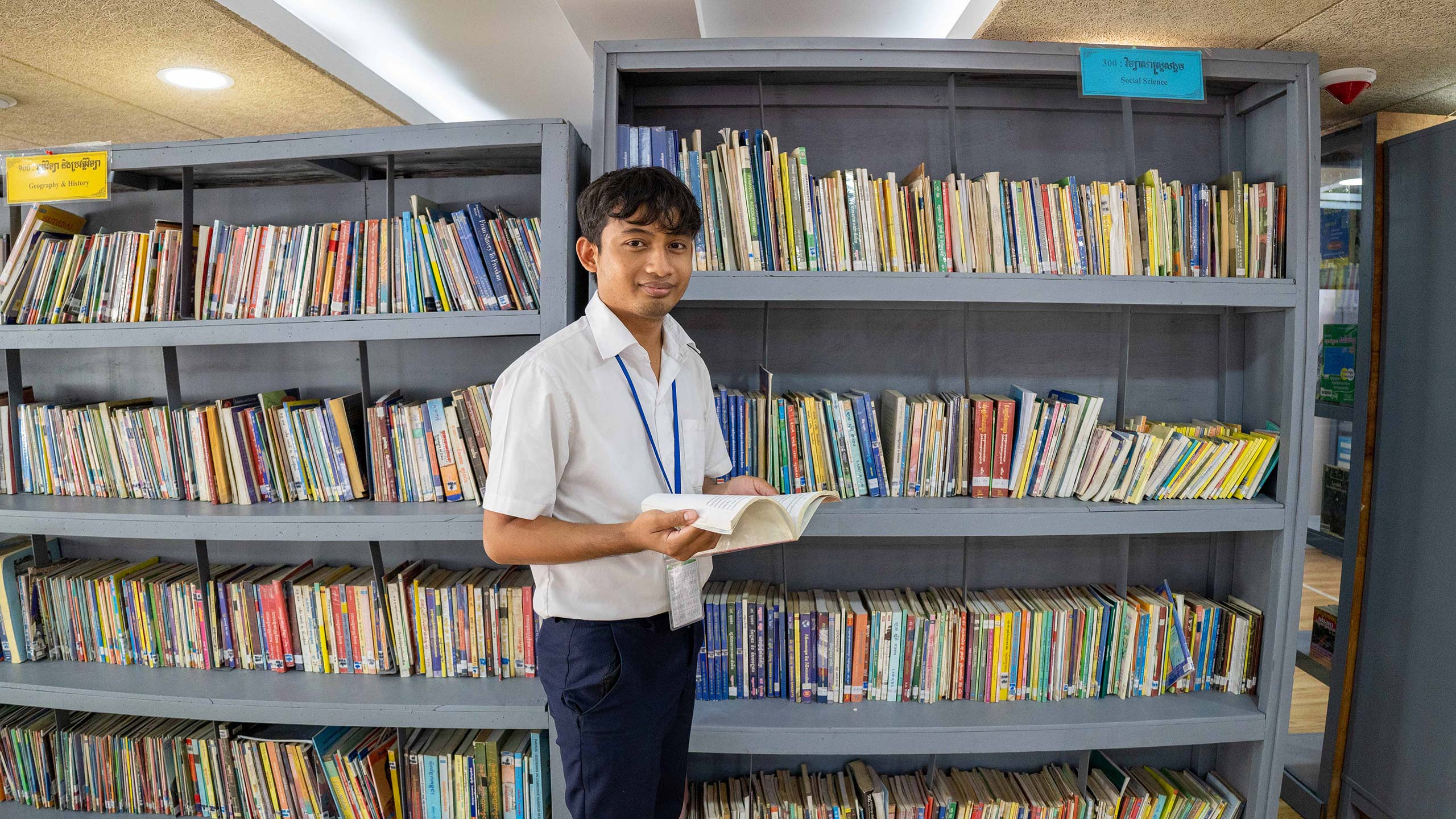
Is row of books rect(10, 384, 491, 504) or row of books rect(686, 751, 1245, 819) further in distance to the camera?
row of books rect(686, 751, 1245, 819)

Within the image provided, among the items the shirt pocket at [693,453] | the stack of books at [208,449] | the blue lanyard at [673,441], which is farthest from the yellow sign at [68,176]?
the shirt pocket at [693,453]

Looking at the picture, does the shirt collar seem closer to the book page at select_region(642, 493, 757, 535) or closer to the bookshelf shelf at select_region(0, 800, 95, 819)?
the book page at select_region(642, 493, 757, 535)

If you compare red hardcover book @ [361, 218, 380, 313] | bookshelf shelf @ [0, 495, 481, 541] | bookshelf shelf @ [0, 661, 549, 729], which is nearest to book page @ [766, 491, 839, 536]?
bookshelf shelf @ [0, 495, 481, 541]

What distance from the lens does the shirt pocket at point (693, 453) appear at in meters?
1.42

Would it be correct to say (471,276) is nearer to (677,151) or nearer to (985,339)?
(677,151)

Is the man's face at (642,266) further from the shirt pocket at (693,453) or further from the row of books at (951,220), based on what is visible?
the row of books at (951,220)

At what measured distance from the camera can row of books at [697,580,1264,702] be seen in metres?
1.79

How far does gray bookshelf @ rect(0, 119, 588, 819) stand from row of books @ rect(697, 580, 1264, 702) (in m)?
0.57

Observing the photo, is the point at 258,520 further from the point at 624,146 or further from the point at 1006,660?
the point at 1006,660

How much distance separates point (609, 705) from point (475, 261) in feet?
3.66

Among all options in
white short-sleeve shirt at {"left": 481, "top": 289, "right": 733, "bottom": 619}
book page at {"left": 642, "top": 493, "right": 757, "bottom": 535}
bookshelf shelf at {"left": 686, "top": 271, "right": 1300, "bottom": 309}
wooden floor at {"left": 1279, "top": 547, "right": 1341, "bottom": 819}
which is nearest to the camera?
book page at {"left": 642, "top": 493, "right": 757, "bottom": 535}

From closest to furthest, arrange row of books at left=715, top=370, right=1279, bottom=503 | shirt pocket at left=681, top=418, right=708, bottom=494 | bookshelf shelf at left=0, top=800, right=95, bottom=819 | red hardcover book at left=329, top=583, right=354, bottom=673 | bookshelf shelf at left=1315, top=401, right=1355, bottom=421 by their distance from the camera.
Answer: shirt pocket at left=681, top=418, right=708, bottom=494, row of books at left=715, top=370, right=1279, bottom=503, red hardcover book at left=329, top=583, right=354, bottom=673, bookshelf shelf at left=0, top=800, right=95, bottom=819, bookshelf shelf at left=1315, top=401, right=1355, bottom=421

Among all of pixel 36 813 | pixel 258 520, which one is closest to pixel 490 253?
pixel 258 520

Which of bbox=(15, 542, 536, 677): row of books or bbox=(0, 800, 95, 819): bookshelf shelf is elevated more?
bbox=(15, 542, 536, 677): row of books
